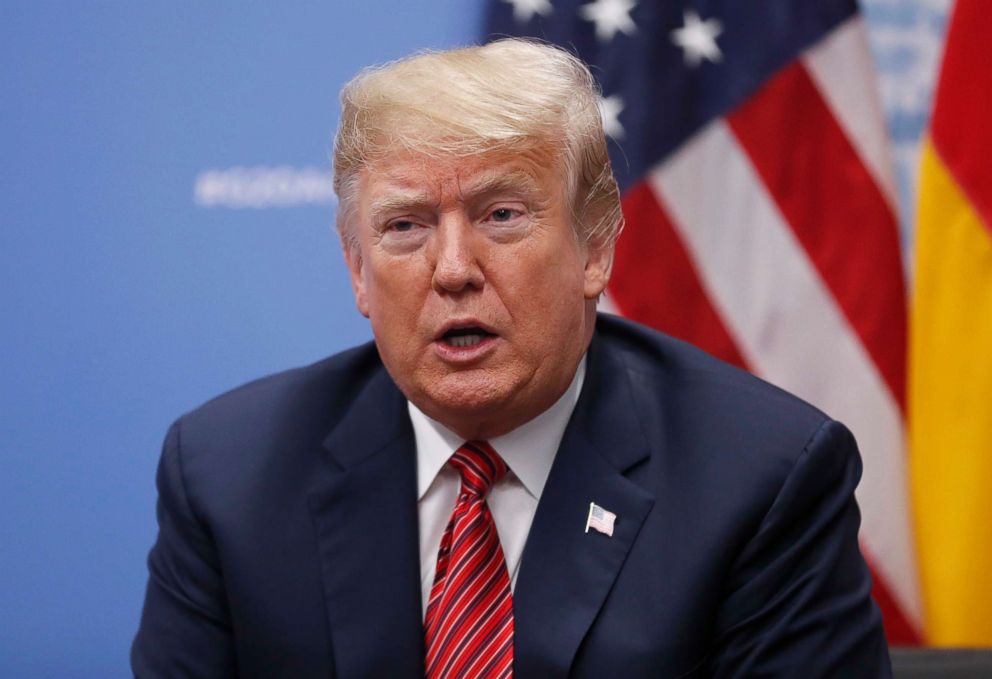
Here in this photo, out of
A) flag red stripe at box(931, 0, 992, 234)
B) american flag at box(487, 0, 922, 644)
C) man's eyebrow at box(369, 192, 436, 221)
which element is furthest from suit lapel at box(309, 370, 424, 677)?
flag red stripe at box(931, 0, 992, 234)

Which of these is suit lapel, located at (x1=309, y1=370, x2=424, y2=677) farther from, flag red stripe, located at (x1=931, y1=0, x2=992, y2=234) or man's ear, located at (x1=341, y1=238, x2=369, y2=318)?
flag red stripe, located at (x1=931, y1=0, x2=992, y2=234)

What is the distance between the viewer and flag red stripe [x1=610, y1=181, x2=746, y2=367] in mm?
2594

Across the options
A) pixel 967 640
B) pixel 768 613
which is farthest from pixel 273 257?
pixel 967 640

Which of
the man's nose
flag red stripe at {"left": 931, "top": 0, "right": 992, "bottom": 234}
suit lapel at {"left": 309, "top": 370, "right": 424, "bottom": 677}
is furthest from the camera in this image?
flag red stripe at {"left": 931, "top": 0, "right": 992, "bottom": 234}

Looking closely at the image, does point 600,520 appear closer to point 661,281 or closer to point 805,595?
point 805,595

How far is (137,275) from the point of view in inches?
99.3

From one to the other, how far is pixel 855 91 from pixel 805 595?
1.36 meters

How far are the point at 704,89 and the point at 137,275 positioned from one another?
1.27 meters

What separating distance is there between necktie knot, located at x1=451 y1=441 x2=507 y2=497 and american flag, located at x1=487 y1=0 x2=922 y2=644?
3.19 ft

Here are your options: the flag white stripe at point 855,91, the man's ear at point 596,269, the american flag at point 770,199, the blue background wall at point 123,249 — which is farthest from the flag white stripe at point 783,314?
the man's ear at point 596,269

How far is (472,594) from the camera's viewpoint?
1.63 m

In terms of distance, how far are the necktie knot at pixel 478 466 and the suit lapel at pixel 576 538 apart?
8 centimetres

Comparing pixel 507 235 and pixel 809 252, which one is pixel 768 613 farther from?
pixel 809 252

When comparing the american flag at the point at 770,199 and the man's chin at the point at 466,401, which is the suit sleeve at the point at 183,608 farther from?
the american flag at the point at 770,199
